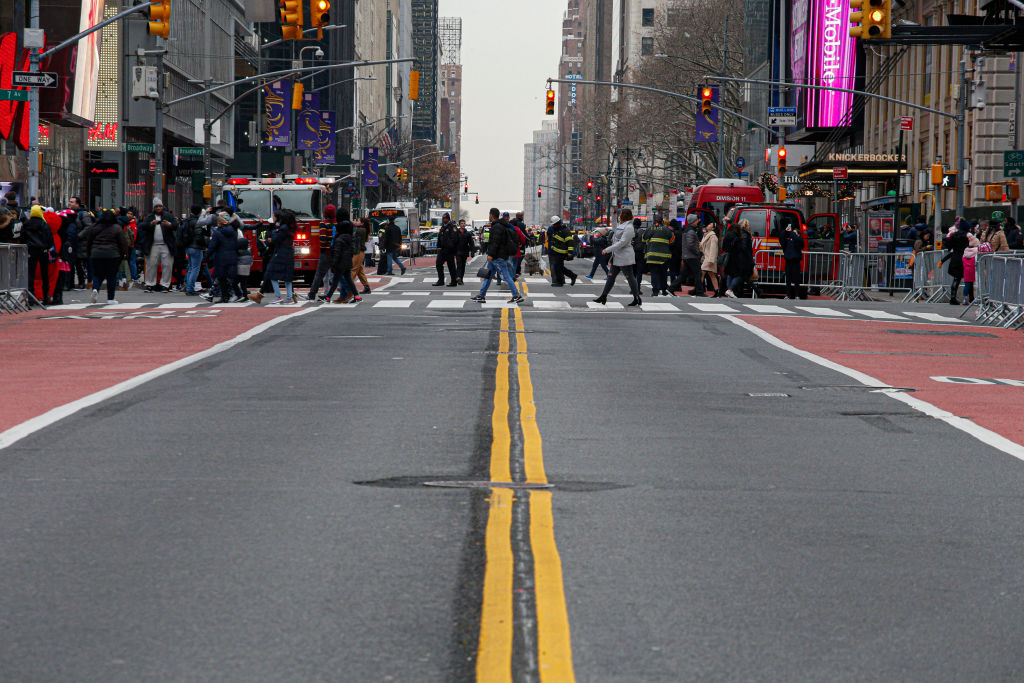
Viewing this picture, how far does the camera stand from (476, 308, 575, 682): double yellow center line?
5.30 m

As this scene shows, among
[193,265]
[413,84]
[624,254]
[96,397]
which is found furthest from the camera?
[413,84]

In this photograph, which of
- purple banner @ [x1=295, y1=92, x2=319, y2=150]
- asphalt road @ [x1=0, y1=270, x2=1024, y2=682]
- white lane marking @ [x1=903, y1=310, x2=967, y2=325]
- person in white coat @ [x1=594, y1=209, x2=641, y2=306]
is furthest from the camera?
purple banner @ [x1=295, y1=92, x2=319, y2=150]

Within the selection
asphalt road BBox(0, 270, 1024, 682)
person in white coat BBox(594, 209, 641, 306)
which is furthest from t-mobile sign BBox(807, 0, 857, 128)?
asphalt road BBox(0, 270, 1024, 682)

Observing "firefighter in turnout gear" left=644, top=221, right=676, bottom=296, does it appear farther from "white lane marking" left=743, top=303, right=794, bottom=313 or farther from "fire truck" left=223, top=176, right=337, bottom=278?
"fire truck" left=223, top=176, right=337, bottom=278

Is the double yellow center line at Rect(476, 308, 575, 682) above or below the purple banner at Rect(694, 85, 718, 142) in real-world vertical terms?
below

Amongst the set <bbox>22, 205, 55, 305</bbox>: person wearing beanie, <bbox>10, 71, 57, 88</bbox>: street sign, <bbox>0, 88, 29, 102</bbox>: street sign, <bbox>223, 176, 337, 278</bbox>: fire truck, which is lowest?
<bbox>22, 205, 55, 305</bbox>: person wearing beanie

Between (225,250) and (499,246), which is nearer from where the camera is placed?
(225,250)

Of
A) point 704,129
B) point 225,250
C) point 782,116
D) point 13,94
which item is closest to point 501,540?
point 225,250

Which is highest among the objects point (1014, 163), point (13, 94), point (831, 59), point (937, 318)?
point (831, 59)

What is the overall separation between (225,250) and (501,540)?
22237 mm

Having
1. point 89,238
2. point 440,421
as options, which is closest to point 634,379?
point 440,421

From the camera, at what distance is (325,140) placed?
80.2m

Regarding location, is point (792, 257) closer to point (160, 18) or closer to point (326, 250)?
point (326, 250)

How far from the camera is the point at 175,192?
71.9m
